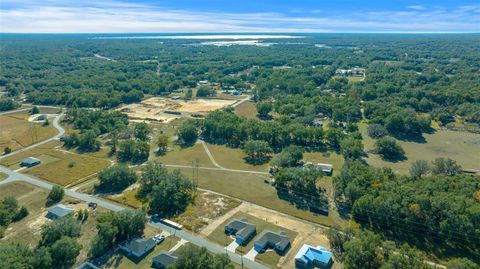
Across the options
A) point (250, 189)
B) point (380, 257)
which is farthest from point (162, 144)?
point (380, 257)

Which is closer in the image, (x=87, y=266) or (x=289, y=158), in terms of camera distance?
(x=87, y=266)

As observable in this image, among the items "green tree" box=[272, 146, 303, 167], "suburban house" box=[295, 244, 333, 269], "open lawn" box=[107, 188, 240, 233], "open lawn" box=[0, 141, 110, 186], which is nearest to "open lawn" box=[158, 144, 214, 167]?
"open lawn" box=[0, 141, 110, 186]

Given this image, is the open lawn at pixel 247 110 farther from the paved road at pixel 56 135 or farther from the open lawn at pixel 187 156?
the paved road at pixel 56 135

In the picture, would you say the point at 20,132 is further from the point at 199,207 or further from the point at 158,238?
the point at 158,238

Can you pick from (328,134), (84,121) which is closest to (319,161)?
(328,134)

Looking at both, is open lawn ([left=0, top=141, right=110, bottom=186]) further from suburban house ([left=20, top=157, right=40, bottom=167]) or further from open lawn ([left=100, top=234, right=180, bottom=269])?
open lawn ([left=100, top=234, right=180, bottom=269])

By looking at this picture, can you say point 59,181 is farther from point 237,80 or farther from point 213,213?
point 237,80
